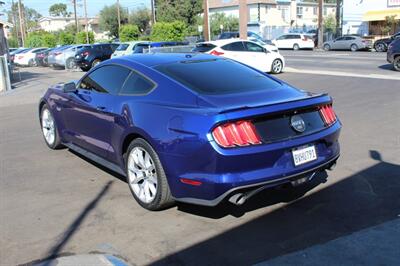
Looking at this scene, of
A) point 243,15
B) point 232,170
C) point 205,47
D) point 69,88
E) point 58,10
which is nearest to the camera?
point 232,170

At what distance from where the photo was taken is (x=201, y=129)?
4168 mm

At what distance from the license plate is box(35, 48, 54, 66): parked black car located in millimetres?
31339

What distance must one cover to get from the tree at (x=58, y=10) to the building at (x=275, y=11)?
8440cm

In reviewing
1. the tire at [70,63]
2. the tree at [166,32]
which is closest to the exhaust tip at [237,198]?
the tire at [70,63]

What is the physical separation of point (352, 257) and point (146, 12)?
287 ft

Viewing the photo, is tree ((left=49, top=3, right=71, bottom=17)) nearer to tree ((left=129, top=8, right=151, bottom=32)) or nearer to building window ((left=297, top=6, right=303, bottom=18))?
tree ((left=129, top=8, right=151, bottom=32))

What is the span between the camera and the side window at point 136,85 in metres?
5.09

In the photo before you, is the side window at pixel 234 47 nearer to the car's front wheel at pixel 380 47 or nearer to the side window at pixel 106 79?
the side window at pixel 106 79

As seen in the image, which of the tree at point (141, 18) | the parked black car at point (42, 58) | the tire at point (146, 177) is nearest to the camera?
the tire at point (146, 177)

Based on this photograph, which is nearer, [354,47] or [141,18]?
[354,47]

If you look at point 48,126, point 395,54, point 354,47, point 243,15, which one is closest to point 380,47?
point 354,47

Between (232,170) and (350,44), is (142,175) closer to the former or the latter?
(232,170)

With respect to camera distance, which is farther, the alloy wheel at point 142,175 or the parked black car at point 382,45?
the parked black car at point 382,45

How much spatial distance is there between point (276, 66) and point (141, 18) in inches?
2774
